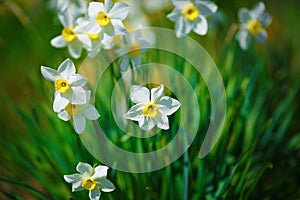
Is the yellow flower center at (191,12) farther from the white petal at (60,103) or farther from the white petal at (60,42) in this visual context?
the white petal at (60,103)

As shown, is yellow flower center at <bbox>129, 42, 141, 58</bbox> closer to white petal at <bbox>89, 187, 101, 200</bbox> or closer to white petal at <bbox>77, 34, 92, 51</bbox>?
white petal at <bbox>77, 34, 92, 51</bbox>

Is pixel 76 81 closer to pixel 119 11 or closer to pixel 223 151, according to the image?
pixel 119 11

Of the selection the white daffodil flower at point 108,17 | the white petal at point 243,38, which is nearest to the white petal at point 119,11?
the white daffodil flower at point 108,17

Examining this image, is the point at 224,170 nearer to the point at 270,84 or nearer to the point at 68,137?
the point at 68,137

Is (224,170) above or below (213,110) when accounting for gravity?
below

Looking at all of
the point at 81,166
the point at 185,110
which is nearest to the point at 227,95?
the point at 185,110

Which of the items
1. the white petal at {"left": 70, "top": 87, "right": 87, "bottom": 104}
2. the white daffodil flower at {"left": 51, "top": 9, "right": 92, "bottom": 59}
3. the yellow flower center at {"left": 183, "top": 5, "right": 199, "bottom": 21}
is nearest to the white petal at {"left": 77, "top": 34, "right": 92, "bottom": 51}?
the white daffodil flower at {"left": 51, "top": 9, "right": 92, "bottom": 59}
